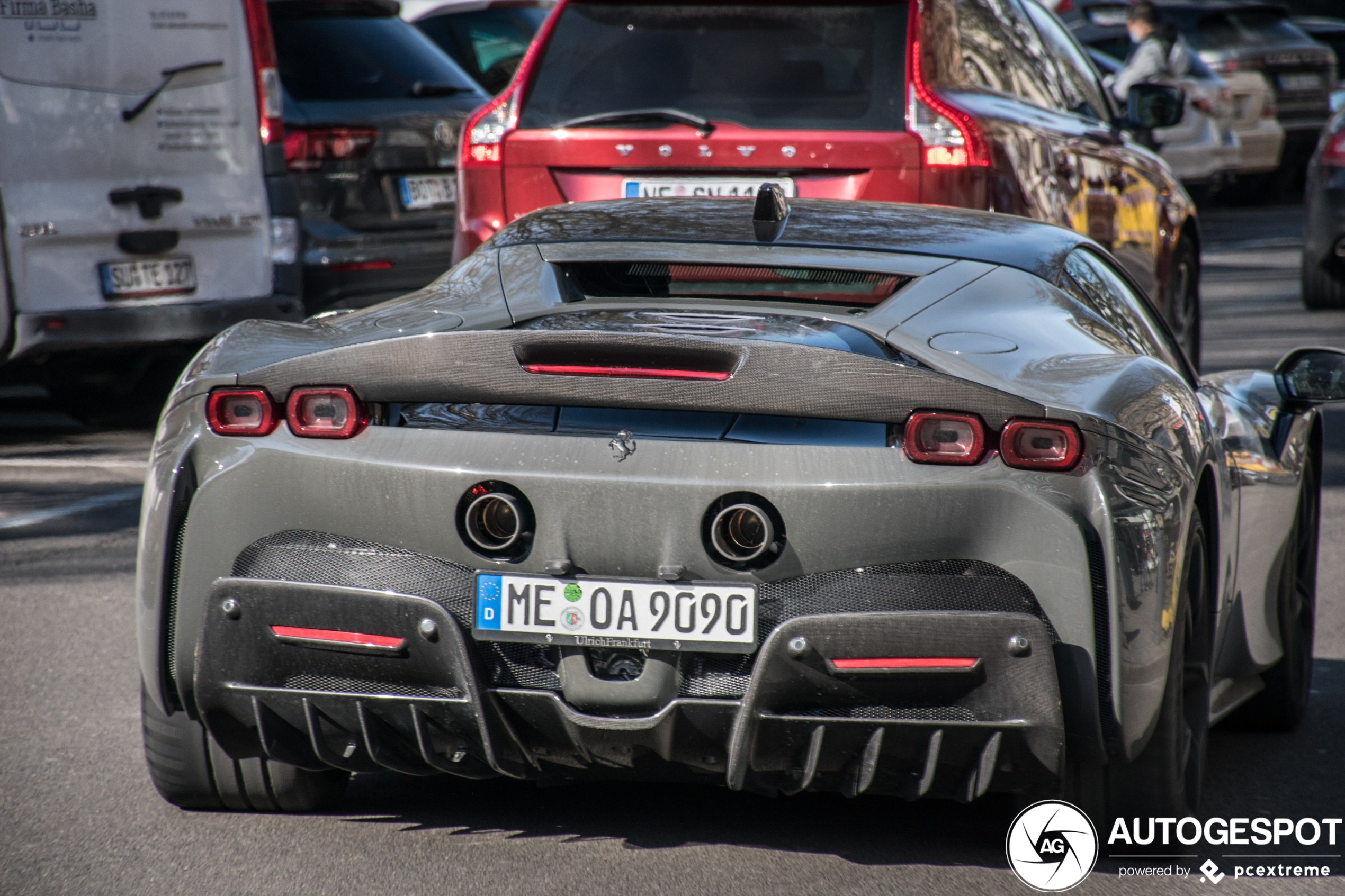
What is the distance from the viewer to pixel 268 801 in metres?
3.84

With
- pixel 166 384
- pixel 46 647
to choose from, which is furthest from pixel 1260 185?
pixel 46 647

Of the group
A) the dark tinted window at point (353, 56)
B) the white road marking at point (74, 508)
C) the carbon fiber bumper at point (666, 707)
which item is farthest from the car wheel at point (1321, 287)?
the carbon fiber bumper at point (666, 707)

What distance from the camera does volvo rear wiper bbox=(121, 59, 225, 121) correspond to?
815 cm

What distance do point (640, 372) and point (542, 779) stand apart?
82cm

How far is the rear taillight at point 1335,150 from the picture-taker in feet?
39.0

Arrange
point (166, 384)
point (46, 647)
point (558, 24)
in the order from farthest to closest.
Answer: point (166, 384)
point (558, 24)
point (46, 647)

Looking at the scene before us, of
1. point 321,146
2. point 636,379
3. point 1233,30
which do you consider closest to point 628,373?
point 636,379

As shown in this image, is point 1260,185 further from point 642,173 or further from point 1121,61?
point 642,173

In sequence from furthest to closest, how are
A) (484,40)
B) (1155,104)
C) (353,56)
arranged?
(484,40)
(353,56)
(1155,104)

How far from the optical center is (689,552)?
3230 millimetres

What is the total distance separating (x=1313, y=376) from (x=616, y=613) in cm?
211

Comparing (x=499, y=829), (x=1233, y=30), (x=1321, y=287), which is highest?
(x=499, y=829)

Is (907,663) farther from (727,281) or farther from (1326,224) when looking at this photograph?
(1326,224)

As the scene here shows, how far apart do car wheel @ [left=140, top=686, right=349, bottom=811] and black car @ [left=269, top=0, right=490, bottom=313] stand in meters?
5.33
